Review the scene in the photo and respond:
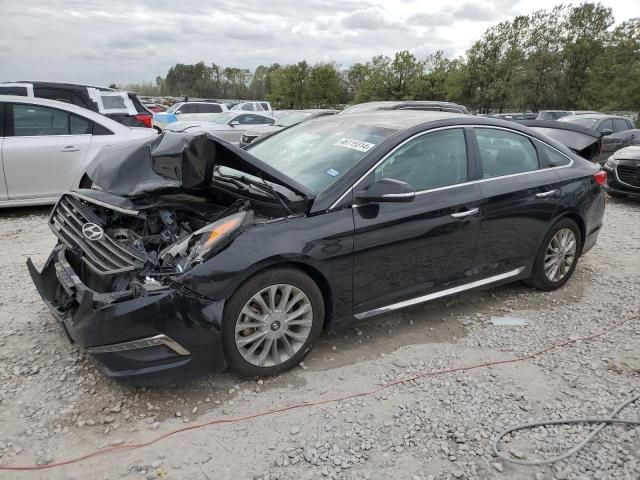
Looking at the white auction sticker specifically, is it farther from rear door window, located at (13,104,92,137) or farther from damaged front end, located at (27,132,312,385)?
rear door window, located at (13,104,92,137)

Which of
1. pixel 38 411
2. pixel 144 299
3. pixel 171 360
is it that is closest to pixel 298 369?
pixel 171 360

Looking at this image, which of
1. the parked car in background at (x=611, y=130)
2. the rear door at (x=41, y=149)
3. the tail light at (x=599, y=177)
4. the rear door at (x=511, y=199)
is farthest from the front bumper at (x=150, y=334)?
the parked car in background at (x=611, y=130)

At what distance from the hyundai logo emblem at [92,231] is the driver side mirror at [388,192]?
5.40ft

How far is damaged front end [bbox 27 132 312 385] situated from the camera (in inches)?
103

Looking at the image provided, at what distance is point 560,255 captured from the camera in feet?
14.8

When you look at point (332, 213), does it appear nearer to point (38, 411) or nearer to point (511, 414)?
point (511, 414)

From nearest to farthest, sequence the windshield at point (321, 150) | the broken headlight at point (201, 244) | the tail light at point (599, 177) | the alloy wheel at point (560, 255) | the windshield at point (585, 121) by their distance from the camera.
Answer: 1. the broken headlight at point (201, 244)
2. the windshield at point (321, 150)
3. the alloy wheel at point (560, 255)
4. the tail light at point (599, 177)
5. the windshield at point (585, 121)

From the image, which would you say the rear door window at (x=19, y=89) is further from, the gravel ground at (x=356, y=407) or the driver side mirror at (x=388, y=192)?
the driver side mirror at (x=388, y=192)

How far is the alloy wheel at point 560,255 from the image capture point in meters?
4.41

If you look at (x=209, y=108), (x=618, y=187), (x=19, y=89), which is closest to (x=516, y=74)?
(x=209, y=108)

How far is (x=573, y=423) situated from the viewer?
2762 millimetres

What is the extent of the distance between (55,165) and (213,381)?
494cm

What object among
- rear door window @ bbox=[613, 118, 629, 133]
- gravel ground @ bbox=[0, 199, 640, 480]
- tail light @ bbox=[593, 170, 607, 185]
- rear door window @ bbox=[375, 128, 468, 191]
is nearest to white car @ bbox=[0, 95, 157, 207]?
gravel ground @ bbox=[0, 199, 640, 480]

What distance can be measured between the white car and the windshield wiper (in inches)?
141
